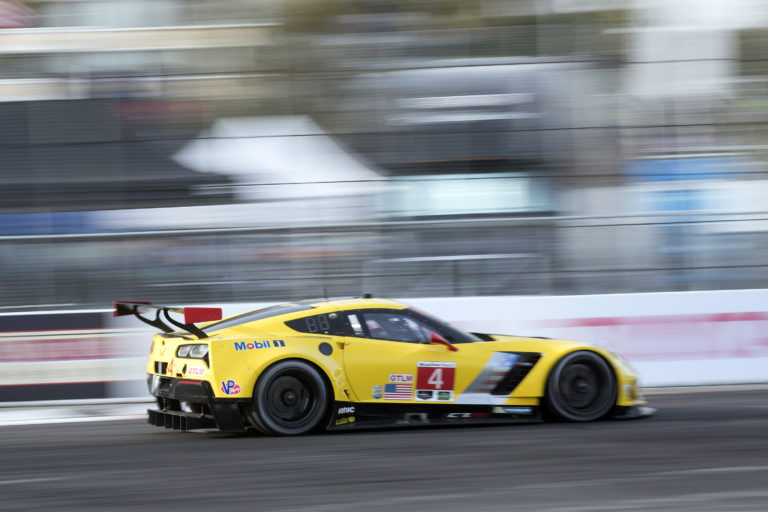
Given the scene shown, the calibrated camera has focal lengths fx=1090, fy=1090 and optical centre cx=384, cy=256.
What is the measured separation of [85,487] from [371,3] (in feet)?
43.6

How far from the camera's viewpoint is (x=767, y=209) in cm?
1379

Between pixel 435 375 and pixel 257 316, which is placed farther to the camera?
pixel 257 316

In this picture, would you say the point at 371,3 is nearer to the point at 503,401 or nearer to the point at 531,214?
the point at 531,214

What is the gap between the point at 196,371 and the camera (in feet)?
26.1

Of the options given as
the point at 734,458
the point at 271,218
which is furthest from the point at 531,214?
the point at 734,458

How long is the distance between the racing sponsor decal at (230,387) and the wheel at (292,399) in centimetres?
22

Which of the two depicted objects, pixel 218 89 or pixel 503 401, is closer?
pixel 503 401

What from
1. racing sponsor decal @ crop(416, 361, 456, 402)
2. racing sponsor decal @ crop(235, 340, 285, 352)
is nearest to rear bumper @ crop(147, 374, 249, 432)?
racing sponsor decal @ crop(235, 340, 285, 352)

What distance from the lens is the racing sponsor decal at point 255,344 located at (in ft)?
26.3

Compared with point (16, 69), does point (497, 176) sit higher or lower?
lower

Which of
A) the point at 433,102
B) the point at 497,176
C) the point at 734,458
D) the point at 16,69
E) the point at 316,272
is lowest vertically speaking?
the point at 734,458

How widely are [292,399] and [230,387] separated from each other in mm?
519

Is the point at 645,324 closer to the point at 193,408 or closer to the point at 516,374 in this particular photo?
the point at 516,374

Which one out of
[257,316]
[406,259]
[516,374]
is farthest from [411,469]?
[406,259]
